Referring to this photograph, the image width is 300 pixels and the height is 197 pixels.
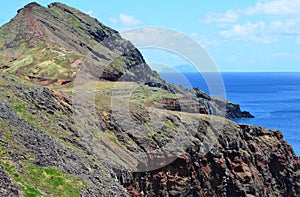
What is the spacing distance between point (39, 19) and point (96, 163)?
9875 centimetres

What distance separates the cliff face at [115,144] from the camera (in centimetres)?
3644

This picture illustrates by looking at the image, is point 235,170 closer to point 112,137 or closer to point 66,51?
point 112,137

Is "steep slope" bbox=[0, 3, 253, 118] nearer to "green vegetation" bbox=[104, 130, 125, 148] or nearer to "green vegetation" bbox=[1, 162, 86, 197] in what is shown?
"green vegetation" bbox=[104, 130, 125, 148]

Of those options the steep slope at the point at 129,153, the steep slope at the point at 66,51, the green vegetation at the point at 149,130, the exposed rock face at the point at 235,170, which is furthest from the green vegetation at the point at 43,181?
the steep slope at the point at 66,51

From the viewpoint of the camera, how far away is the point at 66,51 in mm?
101625

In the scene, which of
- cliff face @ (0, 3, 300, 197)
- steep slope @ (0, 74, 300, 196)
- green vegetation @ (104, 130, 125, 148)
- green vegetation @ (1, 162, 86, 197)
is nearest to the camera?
green vegetation @ (1, 162, 86, 197)

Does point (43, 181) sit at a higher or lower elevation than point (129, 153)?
lower

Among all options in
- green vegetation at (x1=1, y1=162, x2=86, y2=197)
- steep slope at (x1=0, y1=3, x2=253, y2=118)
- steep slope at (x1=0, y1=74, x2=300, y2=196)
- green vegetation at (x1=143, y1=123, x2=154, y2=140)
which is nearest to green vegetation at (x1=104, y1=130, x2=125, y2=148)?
steep slope at (x1=0, y1=74, x2=300, y2=196)

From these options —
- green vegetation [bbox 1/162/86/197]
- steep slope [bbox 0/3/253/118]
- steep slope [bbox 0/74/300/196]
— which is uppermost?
steep slope [bbox 0/3/253/118]

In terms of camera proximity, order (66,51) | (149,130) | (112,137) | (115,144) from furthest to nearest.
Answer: (66,51) → (149,130) → (112,137) → (115,144)

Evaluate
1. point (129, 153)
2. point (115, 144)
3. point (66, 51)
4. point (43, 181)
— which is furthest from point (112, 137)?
point (66, 51)

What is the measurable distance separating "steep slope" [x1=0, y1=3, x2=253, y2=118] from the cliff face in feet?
1.74

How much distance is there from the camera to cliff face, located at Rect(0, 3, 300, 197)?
1435 inches

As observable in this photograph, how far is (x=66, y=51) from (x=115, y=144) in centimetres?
5372
